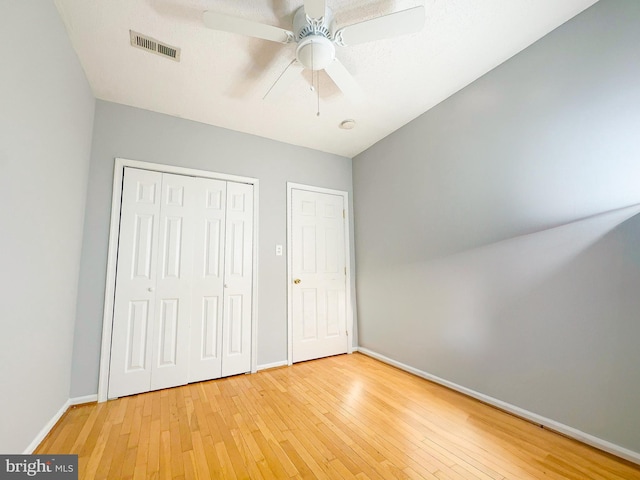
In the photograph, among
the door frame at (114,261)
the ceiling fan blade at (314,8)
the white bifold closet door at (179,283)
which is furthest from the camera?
the white bifold closet door at (179,283)

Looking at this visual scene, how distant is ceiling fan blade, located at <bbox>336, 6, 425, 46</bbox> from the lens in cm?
141

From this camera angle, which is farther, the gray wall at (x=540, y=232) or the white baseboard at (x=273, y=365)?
the white baseboard at (x=273, y=365)

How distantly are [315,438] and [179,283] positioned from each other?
1.92 meters

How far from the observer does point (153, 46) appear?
6.31 ft

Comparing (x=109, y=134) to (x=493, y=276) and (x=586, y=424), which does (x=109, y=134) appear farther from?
(x=586, y=424)

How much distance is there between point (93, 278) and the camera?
230 centimetres

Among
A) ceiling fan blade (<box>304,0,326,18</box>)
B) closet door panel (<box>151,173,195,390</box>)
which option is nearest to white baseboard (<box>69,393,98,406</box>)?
closet door panel (<box>151,173,195,390</box>)

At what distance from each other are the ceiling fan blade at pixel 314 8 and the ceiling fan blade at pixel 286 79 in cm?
40

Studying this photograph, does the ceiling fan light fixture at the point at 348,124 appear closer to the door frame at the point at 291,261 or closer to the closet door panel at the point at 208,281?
the door frame at the point at 291,261

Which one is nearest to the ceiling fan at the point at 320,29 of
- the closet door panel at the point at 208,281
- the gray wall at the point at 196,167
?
the gray wall at the point at 196,167

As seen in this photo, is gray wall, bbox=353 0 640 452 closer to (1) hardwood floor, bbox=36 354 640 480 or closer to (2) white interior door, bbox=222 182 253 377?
(1) hardwood floor, bbox=36 354 640 480

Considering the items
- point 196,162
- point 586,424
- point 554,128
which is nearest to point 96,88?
point 196,162

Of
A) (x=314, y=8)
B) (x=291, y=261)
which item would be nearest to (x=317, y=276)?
(x=291, y=261)

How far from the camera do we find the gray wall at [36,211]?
49.2 inches
